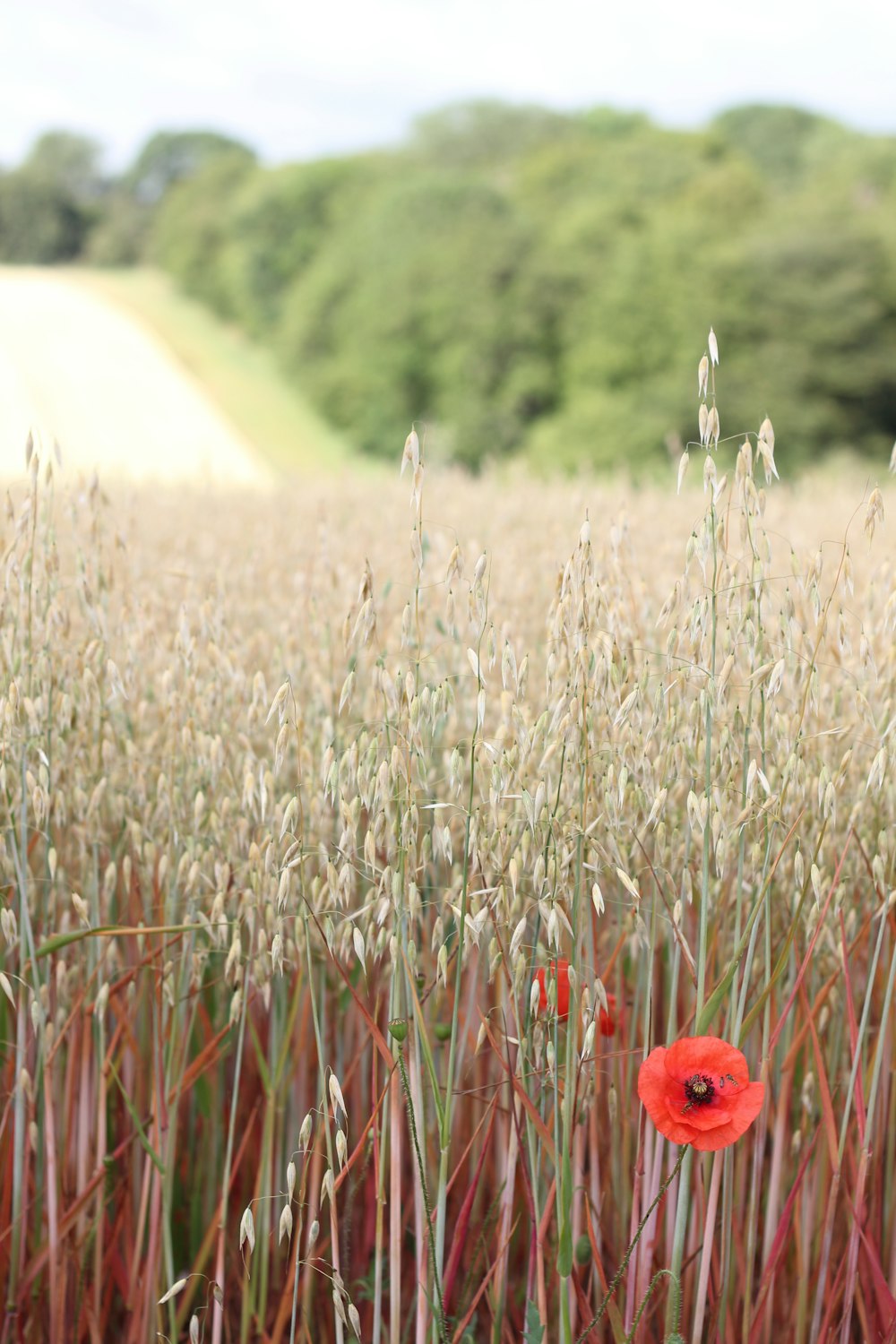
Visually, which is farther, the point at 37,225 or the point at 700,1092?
the point at 37,225

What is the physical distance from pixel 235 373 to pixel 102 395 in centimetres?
659

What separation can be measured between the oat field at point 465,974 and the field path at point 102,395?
19235 millimetres

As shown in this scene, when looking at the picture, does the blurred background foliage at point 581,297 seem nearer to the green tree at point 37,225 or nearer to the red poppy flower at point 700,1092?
the red poppy flower at point 700,1092

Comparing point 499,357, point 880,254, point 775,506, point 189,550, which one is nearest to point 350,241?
point 499,357

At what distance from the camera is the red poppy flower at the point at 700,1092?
125cm

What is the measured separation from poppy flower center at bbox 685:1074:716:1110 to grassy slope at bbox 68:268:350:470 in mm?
21443

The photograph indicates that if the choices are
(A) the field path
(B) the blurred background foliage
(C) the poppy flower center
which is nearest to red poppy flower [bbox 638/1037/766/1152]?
(C) the poppy flower center

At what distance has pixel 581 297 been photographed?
2784 cm

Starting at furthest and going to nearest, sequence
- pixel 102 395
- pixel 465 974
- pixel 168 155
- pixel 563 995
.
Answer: pixel 168 155 → pixel 102 395 → pixel 465 974 → pixel 563 995

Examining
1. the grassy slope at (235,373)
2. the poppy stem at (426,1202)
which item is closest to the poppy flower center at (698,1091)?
the poppy stem at (426,1202)

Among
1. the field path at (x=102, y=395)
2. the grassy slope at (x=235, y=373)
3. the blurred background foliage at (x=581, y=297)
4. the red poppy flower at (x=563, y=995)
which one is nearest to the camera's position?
the red poppy flower at (x=563, y=995)

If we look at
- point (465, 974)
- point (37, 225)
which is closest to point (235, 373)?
point (37, 225)

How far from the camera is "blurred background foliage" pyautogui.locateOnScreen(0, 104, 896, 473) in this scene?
25.4m

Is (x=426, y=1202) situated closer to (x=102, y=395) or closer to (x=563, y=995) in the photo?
(x=563, y=995)
